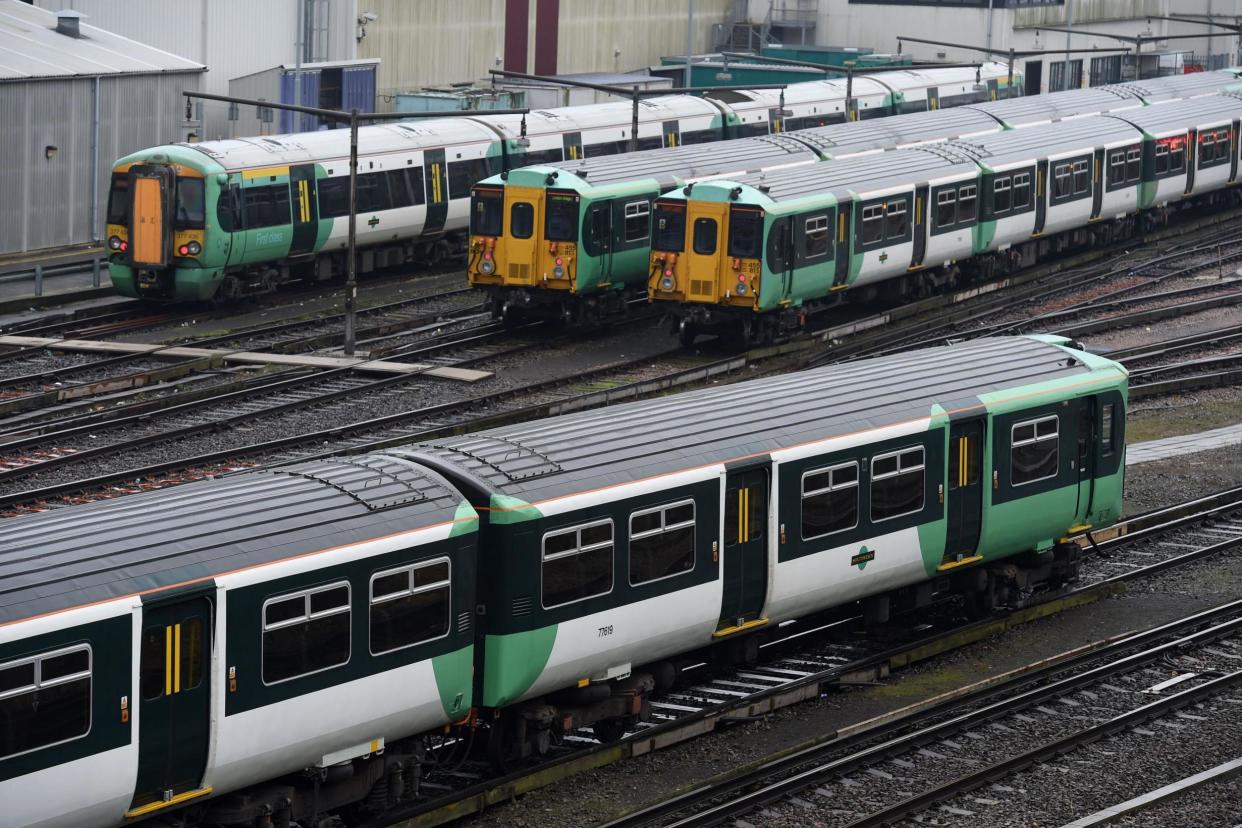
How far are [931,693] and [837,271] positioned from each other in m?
18.7

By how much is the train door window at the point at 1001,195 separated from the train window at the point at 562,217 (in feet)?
34.4

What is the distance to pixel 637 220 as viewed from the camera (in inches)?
1506

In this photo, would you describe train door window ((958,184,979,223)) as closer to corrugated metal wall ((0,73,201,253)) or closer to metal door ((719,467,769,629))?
corrugated metal wall ((0,73,201,253))

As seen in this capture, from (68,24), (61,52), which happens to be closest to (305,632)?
(61,52)

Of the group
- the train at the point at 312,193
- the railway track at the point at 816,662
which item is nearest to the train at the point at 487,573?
the railway track at the point at 816,662

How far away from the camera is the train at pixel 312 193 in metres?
38.6

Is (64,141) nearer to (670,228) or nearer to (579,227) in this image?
(579,227)

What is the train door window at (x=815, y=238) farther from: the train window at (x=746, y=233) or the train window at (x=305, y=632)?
the train window at (x=305, y=632)

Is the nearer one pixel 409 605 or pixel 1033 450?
pixel 409 605

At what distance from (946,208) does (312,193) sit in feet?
43.6

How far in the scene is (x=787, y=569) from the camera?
60.7 ft

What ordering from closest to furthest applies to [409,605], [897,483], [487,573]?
[409,605] < [487,573] < [897,483]

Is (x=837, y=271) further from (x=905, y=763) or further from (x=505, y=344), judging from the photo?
(x=905, y=763)

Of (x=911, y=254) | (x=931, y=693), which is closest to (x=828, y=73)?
(x=911, y=254)
